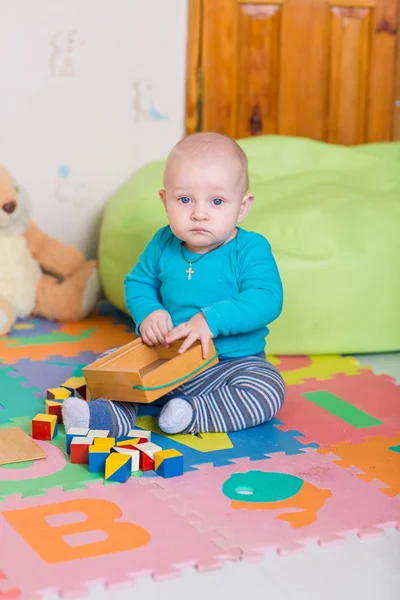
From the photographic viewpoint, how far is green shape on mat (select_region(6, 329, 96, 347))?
6.50 feet

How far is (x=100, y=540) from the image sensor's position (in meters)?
1.04

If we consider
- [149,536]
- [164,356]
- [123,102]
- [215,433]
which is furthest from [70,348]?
[149,536]

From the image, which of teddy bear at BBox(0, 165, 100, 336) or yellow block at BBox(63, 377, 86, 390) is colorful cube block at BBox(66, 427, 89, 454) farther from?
teddy bear at BBox(0, 165, 100, 336)

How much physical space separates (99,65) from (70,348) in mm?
829

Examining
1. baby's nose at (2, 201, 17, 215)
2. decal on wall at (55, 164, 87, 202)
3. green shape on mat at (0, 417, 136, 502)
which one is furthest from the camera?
decal on wall at (55, 164, 87, 202)

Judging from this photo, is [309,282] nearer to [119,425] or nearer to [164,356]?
[164,356]

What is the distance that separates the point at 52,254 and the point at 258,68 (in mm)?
831

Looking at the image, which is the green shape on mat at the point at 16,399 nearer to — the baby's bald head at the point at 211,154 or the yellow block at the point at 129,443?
the yellow block at the point at 129,443

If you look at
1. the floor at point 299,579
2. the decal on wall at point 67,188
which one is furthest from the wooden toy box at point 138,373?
the decal on wall at point 67,188

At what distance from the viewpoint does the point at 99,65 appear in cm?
231

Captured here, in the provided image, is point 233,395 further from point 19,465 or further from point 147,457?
point 19,465

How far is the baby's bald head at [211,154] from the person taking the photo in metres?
1.48

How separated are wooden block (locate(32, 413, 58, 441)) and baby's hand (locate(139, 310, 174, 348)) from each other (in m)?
0.22

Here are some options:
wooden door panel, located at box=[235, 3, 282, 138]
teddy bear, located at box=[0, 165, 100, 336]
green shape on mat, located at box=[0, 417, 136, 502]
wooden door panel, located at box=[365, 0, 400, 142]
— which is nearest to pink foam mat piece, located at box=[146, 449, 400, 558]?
green shape on mat, located at box=[0, 417, 136, 502]
